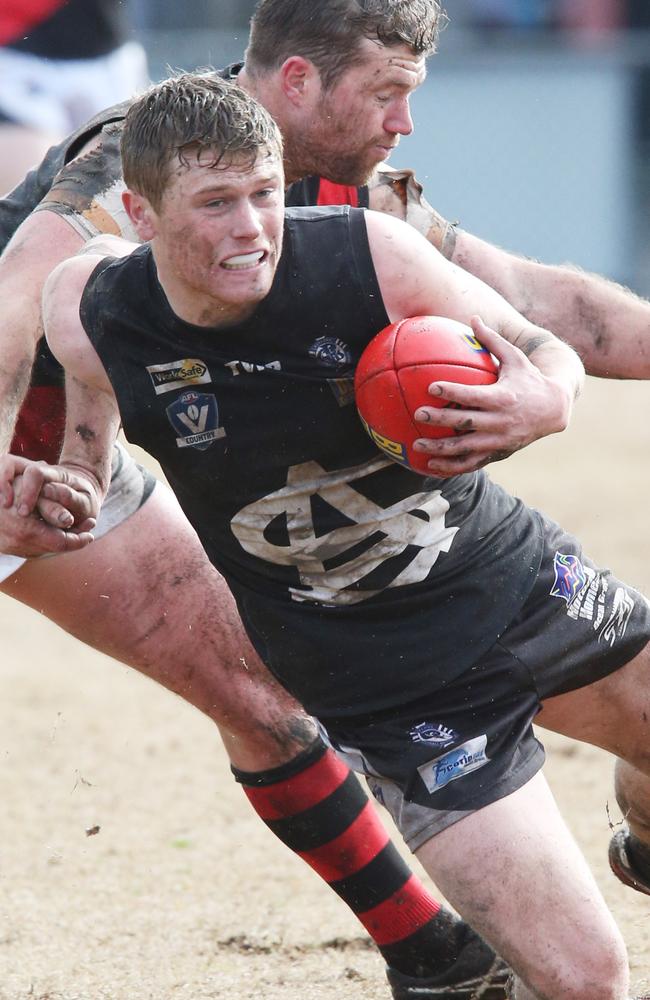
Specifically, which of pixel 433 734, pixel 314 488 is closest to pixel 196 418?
pixel 314 488

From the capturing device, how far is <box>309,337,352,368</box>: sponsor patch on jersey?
316cm

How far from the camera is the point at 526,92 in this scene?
16453 mm

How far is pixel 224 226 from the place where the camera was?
9.81ft

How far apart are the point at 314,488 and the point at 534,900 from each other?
98 cm

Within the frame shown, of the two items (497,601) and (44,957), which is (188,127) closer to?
(497,601)

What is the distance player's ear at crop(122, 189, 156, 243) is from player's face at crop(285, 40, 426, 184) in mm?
730

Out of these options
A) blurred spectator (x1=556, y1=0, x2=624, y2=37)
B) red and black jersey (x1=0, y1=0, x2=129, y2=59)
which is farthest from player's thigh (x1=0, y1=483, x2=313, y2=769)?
blurred spectator (x1=556, y1=0, x2=624, y2=37)

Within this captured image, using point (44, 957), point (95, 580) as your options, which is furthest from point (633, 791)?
point (44, 957)

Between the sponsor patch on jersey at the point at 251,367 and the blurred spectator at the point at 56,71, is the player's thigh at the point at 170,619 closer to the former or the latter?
the sponsor patch on jersey at the point at 251,367

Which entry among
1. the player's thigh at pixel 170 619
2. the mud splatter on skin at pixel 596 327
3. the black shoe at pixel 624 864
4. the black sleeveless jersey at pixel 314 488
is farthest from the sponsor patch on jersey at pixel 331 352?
the black shoe at pixel 624 864

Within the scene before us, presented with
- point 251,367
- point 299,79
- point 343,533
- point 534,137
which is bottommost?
point 534,137

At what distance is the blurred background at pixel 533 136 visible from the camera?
16453 mm

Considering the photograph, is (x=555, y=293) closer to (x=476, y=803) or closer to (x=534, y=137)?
(x=476, y=803)

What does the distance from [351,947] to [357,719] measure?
149 cm
